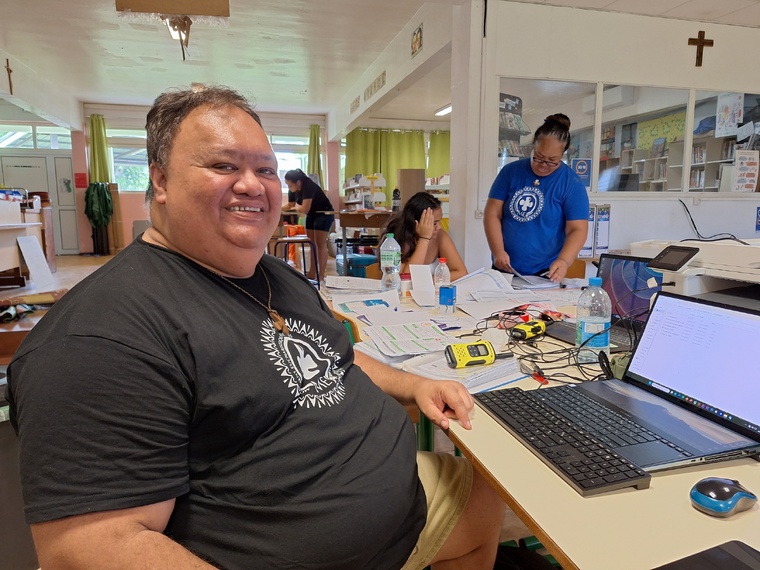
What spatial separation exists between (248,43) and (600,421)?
565 cm

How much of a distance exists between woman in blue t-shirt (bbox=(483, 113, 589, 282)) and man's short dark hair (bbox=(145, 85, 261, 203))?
6.67 ft

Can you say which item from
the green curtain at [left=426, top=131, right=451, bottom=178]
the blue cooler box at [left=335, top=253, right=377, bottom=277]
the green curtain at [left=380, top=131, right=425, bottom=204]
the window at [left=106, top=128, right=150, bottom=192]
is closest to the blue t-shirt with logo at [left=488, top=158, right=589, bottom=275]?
the blue cooler box at [left=335, top=253, right=377, bottom=277]

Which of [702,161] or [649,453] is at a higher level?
[702,161]

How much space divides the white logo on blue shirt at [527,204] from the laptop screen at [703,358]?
169cm

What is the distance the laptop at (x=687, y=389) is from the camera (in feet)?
2.65

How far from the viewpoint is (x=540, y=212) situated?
2.72m

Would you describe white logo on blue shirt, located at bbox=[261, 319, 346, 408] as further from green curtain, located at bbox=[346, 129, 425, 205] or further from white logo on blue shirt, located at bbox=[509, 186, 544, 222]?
green curtain, located at bbox=[346, 129, 425, 205]

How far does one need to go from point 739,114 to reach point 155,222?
5.01 metres

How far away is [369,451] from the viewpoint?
2.99 ft

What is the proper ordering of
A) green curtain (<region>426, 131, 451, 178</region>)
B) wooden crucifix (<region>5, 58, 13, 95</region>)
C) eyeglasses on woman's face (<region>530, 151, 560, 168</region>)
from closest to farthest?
eyeglasses on woman's face (<region>530, 151, 560, 168</region>)
wooden crucifix (<region>5, 58, 13, 95</region>)
green curtain (<region>426, 131, 451, 178</region>)

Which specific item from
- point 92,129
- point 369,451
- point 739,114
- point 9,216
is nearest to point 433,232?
point 369,451

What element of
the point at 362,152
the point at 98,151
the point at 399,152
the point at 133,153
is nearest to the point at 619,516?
the point at 362,152

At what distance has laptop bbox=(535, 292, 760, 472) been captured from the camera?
0.81 metres

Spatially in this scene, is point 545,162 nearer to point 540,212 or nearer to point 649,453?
point 540,212
